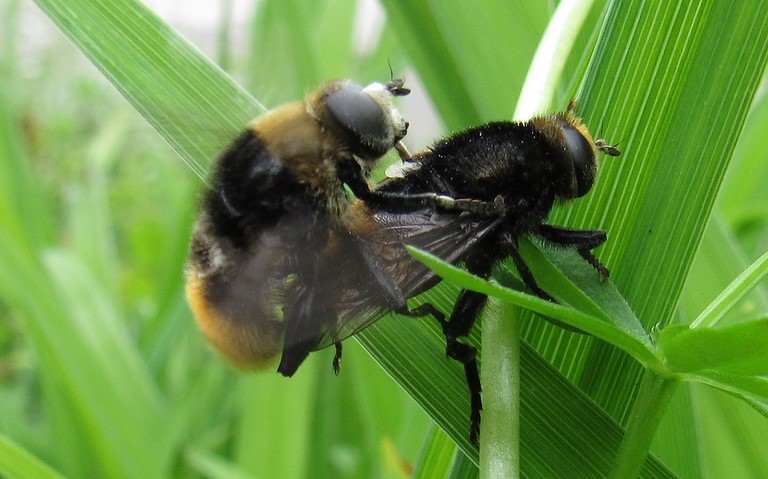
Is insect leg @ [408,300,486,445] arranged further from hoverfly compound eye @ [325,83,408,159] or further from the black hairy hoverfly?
hoverfly compound eye @ [325,83,408,159]

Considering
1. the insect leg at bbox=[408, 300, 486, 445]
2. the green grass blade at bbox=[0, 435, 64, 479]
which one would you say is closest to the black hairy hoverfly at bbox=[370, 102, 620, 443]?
the insect leg at bbox=[408, 300, 486, 445]

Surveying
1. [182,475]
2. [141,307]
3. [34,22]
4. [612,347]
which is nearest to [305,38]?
[612,347]

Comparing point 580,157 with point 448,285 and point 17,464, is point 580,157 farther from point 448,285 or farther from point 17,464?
point 17,464

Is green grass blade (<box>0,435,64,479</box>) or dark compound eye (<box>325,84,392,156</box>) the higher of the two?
dark compound eye (<box>325,84,392,156</box>)

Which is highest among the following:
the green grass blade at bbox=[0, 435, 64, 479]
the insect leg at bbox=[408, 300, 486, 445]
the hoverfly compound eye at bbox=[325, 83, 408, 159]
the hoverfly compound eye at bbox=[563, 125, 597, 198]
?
the hoverfly compound eye at bbox=[563, 125, 597, 198]

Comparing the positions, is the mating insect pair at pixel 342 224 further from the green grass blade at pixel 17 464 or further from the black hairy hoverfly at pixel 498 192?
the green grass blade at pixel 17 464

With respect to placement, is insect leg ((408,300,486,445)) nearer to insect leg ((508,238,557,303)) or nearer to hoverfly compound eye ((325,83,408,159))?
insect leg ((508,238,557,303))

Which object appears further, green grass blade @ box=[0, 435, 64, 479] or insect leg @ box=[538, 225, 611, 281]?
green grass blade @ box=[0, 435, 64, 479]

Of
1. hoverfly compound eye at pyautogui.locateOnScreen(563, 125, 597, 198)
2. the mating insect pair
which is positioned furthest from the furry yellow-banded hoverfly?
hoverfly compound eye at pyautogui.locateOnScreen(563, 125, 597, 198)
